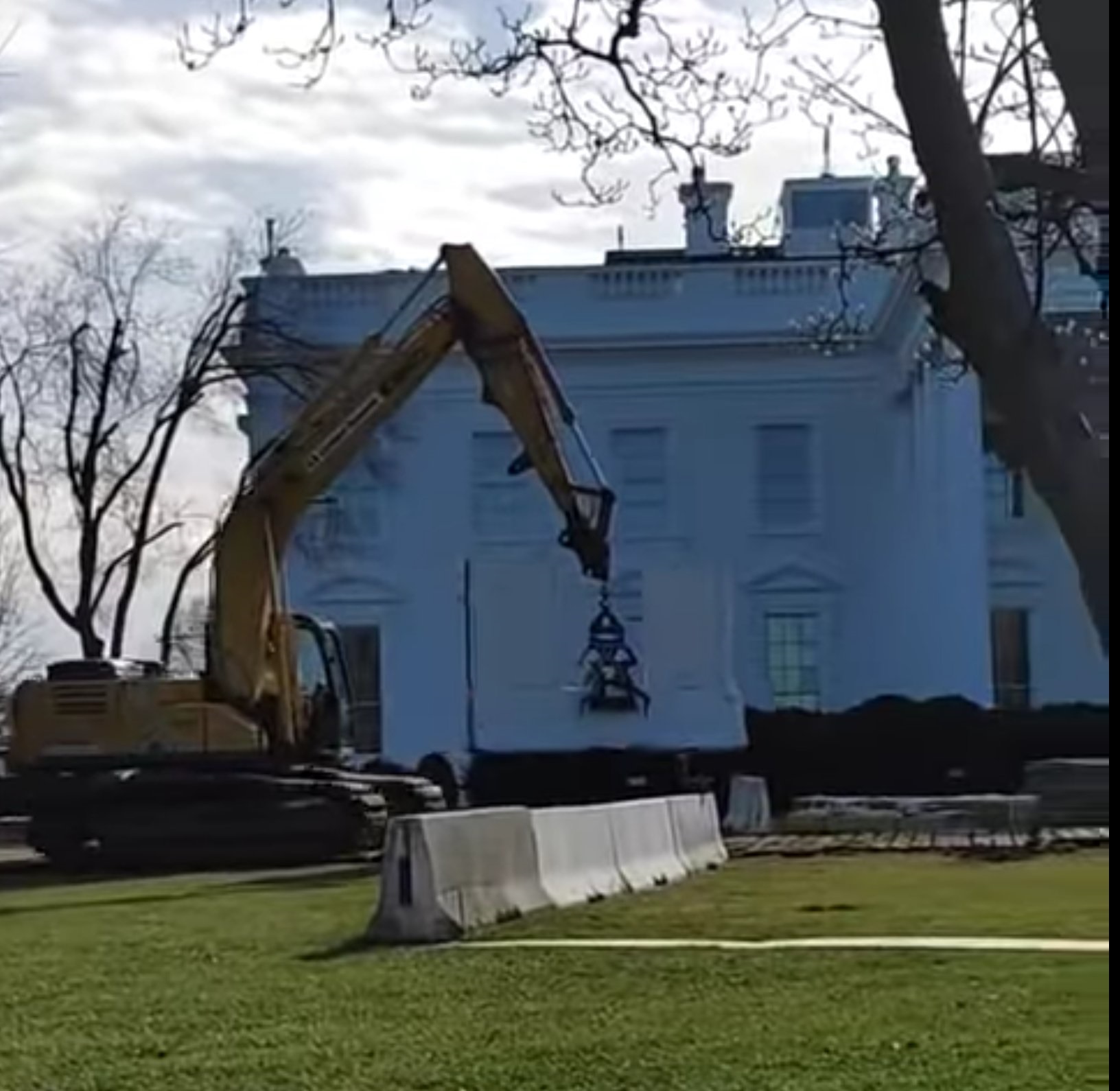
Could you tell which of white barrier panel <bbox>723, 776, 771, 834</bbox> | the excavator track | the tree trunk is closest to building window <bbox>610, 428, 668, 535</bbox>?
white barrier panel <bbox>723, 776, 771, 834</bbox>

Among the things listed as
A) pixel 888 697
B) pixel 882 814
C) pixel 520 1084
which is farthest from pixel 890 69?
pixel 888 697

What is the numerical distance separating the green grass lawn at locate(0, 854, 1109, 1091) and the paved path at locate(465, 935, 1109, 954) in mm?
387

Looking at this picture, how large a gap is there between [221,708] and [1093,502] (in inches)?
1078

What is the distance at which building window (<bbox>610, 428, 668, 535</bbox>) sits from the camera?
5444 cm

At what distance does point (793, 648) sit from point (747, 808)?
1448 centimetres

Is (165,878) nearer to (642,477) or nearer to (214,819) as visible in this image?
(214,819)

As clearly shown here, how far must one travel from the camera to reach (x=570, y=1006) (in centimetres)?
1448

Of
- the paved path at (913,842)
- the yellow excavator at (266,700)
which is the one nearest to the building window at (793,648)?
the paved path at (913,842)

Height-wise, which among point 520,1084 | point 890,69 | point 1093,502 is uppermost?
point 890,69

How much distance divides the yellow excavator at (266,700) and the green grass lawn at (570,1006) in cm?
1028

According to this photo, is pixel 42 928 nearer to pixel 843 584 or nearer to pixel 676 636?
pixel 676 636

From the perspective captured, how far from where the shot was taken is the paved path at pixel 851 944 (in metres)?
17.2

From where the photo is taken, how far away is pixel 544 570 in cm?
4634

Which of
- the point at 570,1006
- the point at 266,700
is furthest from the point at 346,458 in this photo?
the point at 570,1006
